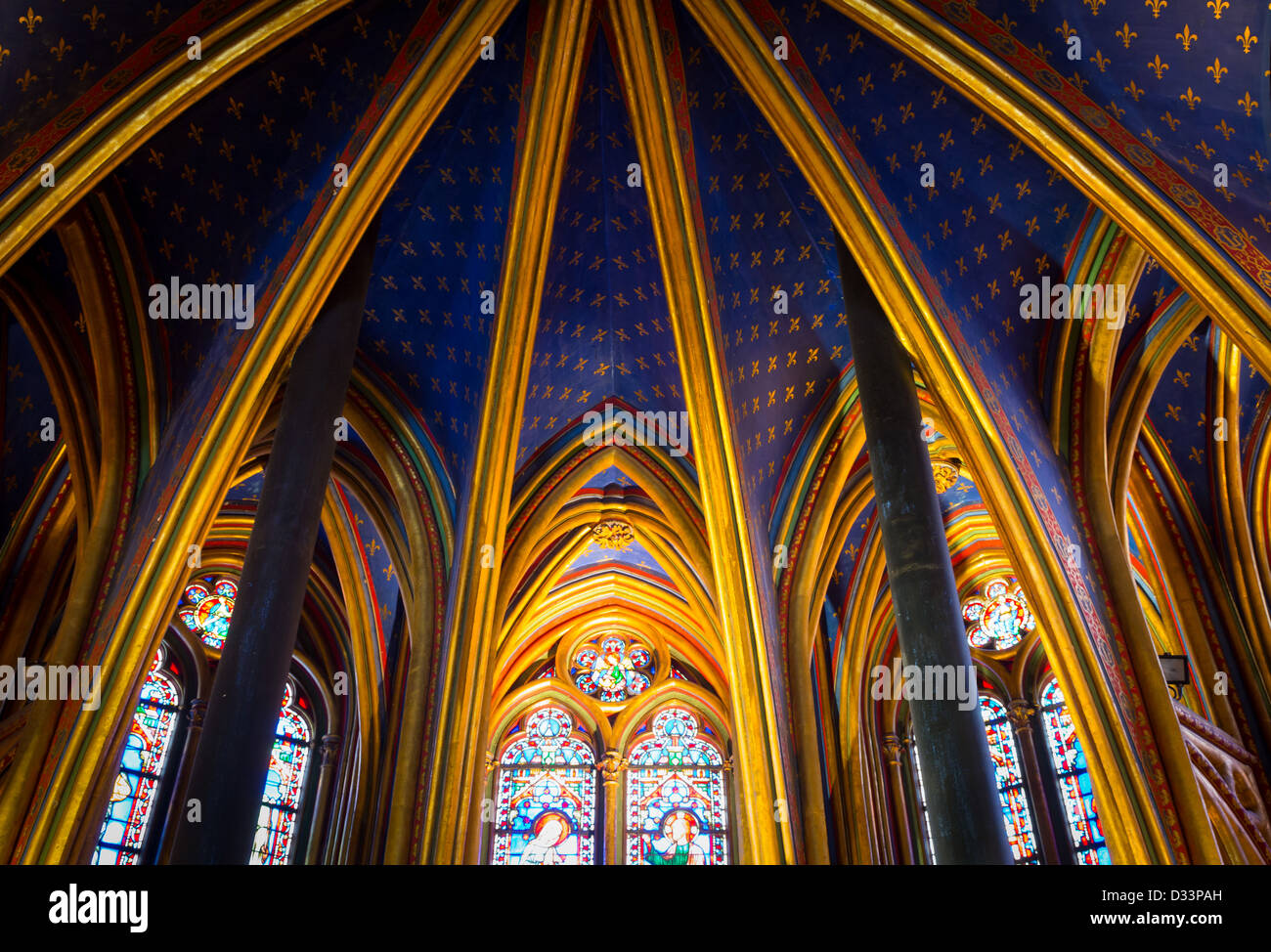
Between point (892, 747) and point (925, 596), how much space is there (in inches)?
310

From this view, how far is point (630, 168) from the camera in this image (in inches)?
374

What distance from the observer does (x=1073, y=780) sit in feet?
39.3

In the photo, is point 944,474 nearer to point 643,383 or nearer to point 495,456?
point 643,383

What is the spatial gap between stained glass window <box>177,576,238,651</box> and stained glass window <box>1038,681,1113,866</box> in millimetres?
9896

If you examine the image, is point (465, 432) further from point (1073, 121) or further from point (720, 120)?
point (1073, 121)

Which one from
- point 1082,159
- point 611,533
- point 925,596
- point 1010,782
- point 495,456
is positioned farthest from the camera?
point 611,533

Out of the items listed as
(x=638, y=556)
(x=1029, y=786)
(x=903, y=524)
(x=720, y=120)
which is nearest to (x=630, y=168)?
(x=720, y=120)

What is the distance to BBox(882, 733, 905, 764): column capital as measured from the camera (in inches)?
512

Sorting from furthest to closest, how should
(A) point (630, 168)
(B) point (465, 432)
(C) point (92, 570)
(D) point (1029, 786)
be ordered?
(D) point (1029, 786)
(B) point (465, 432)
(A) point (630, 168)
(C) point (92, 570)

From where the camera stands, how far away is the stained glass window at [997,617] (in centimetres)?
1320

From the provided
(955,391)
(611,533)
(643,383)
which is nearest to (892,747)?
(611,533)

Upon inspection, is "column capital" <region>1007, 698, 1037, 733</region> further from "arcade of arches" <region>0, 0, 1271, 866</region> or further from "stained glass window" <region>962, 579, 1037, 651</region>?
"stained glass window" <region>962, 579, 1037, 651</region>

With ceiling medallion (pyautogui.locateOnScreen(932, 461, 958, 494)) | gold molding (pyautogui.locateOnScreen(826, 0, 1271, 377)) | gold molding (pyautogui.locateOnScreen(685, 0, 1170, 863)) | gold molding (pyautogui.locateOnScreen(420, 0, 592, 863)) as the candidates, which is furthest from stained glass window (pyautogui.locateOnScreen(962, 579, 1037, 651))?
gold molding (pyautogui.locateOnScreen(826, 0, 1271, 377))
